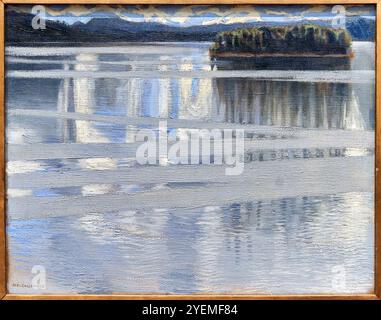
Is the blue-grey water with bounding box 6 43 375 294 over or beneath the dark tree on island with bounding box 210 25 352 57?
beneath

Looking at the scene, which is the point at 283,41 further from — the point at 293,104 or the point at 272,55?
the point at 293,104

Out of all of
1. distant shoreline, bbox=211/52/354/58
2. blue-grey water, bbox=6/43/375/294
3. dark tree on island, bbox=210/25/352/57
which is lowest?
blue-grey water, bbox=6/43/375/294

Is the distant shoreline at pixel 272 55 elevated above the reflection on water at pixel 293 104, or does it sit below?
above

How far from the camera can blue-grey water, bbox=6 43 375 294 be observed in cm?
204

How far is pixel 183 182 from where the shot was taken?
2.04 m

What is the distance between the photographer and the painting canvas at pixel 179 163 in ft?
6.67

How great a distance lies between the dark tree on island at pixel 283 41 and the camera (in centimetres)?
203

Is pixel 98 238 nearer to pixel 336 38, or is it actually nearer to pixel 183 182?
pixel 183 182

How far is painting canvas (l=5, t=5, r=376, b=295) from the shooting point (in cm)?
203

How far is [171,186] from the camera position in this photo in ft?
6.69

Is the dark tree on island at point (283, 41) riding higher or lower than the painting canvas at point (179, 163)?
higher

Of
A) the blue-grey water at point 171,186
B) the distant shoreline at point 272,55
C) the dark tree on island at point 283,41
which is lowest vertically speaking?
the blue-grey water at point 171,186

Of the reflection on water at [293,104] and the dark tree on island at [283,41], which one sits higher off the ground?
the dark tree on island at [283,41]

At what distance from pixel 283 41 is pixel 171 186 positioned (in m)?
0.49
